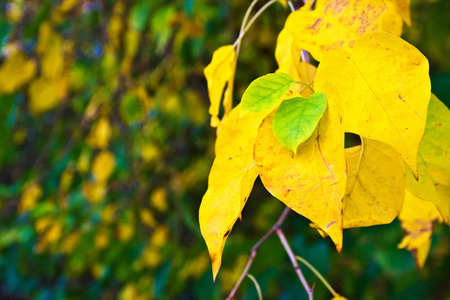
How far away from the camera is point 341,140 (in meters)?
0.23

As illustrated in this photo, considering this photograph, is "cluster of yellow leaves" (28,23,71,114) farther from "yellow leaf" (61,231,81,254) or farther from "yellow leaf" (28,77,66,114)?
"yellow leaf" (61,231,81,254)

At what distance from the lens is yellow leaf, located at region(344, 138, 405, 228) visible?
26 centimetres

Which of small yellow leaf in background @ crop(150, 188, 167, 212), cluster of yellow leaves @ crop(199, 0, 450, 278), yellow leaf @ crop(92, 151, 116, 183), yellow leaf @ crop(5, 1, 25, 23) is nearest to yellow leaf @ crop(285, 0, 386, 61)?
cluster of yellow leaves @ crop(199, 0, 450, 278)

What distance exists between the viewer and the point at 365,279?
4.07 ft

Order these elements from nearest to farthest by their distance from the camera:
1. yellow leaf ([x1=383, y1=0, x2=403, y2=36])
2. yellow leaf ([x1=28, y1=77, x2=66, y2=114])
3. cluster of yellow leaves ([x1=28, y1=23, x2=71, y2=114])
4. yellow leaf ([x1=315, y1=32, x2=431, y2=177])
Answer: yellow leaf ([x1=315, y1=32, x2=431, y2=177]) → yellow leaf ([x1=383, y1=0, x2=403, y2=36]) → cluster of yellow leaves ([x1=28, y1=23, x2=71, y2=114]) → yellow leaf ([x1=28, y1=77, x2=66, y2=114])

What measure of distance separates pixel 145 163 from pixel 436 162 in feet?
4.83

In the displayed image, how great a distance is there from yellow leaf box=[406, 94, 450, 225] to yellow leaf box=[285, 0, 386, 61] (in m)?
0.07

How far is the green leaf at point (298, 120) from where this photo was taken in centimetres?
23

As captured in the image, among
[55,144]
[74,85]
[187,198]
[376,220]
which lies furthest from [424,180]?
[74,85]

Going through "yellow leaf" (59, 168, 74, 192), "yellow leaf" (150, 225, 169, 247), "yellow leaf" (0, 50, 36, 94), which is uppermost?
"yellow leaf" (0, 50, 36, 94)

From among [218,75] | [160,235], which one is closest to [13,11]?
[160,235]

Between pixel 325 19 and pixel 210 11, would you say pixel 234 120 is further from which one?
pixel 210 11

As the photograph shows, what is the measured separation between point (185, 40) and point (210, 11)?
0.11 metres

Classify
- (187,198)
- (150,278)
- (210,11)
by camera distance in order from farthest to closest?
(187,198)
(150,278)
(210,11)
